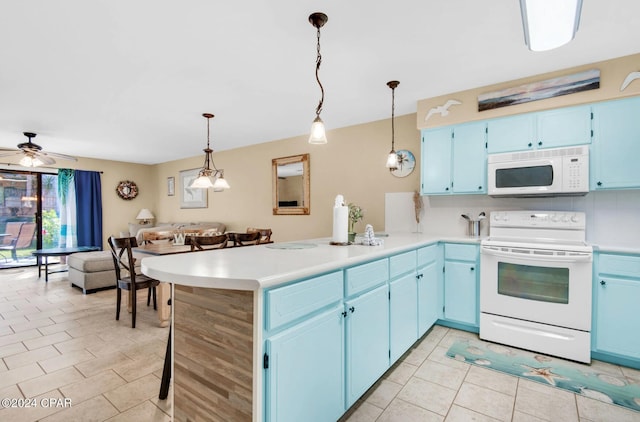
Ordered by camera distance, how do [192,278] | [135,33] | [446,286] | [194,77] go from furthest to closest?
[446,286]
[194,77]
[135,33]
[192,278]

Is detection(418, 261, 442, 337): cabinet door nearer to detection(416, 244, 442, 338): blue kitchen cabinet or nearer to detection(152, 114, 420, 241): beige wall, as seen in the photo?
detection(416, 244, 442, 338): blue kitchen cabinet

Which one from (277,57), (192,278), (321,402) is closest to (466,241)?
(321,402)

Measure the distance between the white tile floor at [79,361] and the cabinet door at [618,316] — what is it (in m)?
3.14

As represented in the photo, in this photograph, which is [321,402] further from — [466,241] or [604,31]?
[604,31]

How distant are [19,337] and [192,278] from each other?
303 cm

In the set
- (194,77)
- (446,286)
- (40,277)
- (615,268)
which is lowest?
(40,277)

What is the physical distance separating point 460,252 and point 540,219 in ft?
2.46

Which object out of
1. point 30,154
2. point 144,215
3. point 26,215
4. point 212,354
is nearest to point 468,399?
point 212,354

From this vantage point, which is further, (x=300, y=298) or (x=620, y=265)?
(x=620, y=265)

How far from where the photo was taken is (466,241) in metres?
2.91

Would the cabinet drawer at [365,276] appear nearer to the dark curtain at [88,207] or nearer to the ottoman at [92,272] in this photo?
the ottoman at [92,272]

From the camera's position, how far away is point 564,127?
8.66 feet

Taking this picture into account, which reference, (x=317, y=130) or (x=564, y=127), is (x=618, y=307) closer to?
(x=564, y=127)

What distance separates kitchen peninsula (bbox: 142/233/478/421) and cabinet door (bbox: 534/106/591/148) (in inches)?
78.3
